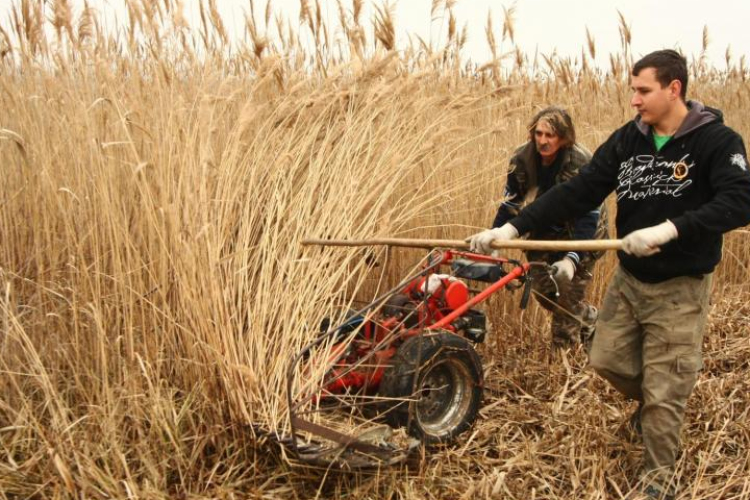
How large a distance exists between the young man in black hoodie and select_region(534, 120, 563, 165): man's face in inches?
34.8

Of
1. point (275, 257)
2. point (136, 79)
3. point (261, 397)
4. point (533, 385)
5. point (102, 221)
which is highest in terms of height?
point (136, 79)

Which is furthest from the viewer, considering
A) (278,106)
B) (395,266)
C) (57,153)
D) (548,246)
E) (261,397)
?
(395,266)

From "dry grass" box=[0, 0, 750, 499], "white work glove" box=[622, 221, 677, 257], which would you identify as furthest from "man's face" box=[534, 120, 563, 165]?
"white work glove" box=[622, 221, 677, 257]

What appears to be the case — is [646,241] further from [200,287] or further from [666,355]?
[200,287]

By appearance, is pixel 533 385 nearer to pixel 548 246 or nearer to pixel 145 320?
pixel 548 246

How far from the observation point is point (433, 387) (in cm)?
324

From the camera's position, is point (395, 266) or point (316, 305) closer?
point (316, 305)

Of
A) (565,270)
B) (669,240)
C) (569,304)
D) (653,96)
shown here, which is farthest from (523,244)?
(569,304)

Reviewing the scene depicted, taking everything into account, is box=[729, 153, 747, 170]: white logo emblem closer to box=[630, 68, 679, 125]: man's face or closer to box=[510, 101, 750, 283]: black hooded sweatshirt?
box=[510, 101, 750, 283]: black hooded sweatshirt

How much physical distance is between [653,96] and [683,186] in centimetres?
34

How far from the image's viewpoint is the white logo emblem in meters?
2.64

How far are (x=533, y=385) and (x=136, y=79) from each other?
7.95ft

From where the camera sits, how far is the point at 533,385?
399 centimetres

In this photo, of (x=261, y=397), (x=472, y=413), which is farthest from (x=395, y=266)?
(x=261, y=397)
